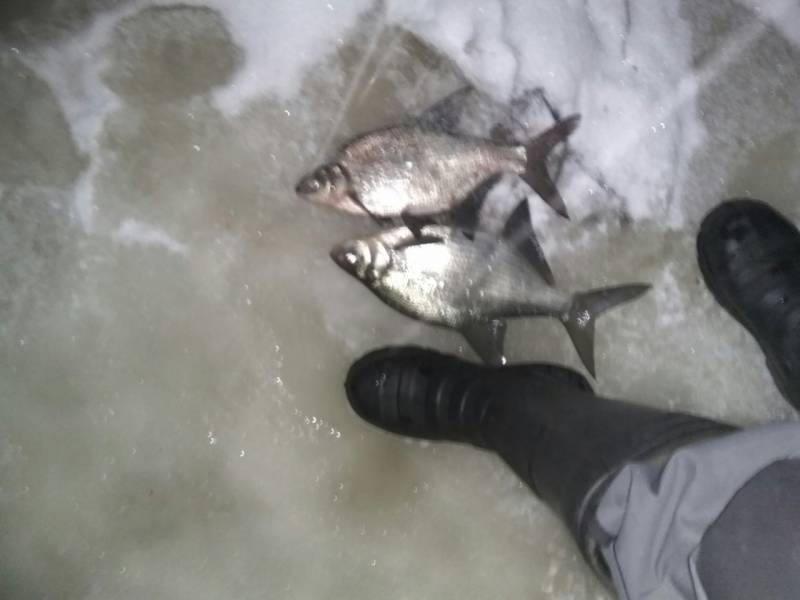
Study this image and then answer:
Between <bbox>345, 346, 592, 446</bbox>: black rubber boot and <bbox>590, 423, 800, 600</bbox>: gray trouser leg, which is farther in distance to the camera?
<bbox>345, 346, 592, 446</bbox>: black rubber boot

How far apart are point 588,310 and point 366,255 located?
498 mm

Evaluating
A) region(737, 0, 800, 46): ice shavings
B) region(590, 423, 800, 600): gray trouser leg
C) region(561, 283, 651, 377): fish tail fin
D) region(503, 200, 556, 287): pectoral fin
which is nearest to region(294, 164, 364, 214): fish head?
region(503, 200, 556, 287): pectoral fin

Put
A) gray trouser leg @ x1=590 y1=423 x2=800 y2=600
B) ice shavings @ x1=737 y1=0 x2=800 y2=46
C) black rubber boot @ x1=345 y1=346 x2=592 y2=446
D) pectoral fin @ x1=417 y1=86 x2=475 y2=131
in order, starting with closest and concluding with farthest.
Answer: gray trouser leg @ x1=590 y1=423 x2=800 y2=600
black rubber boot @ x1=345 y1=346 x2=592 y2=446
pectoral fin @ x1=417 y1=86 x2=475 y2=131
ice shavings @ x1=737 y1=0 x2=800 y2=46

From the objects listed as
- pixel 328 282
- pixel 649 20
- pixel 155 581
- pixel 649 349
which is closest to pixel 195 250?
pixel 328 282

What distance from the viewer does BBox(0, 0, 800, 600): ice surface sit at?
1521 mm

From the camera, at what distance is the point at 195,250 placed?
156 centimetres

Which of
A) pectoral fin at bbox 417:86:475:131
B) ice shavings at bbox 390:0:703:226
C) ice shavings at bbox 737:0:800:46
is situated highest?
ice shavings at bbox 737:0:800:46

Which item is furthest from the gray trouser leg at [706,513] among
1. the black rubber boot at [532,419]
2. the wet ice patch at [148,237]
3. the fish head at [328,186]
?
the wet ice patch at [148,237]

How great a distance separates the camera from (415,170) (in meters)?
1.49

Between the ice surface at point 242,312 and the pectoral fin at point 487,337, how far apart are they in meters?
0.07

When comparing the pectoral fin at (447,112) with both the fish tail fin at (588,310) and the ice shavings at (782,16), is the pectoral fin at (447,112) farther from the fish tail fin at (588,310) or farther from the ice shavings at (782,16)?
the ice shavings at (782,16)

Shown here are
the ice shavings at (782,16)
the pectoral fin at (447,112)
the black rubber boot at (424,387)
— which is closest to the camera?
the black rubber boot at (424,387)

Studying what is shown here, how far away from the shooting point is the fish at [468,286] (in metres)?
1.46

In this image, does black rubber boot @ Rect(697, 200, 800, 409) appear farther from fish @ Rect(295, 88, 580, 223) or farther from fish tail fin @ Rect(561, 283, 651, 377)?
fish @ Rect(295, 88, 580, 223)
